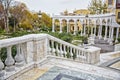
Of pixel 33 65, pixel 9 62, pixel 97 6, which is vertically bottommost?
pixel 33 65

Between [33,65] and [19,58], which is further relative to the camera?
[33,65]

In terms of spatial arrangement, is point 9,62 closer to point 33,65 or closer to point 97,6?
point 33,65

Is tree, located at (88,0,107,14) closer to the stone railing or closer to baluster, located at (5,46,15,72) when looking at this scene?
the stone railing

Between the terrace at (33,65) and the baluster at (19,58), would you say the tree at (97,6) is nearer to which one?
the terrace at (33,65)

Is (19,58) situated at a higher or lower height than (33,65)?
higher

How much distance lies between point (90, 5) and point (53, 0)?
7.66 meters

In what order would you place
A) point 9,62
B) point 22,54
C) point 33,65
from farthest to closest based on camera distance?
1. point 33,65
2. point 22,54
3. point 9,62

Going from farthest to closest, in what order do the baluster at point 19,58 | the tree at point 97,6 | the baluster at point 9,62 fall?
the tree at point 97,6, the baluster at point 19,58, the baluster at point 9,62

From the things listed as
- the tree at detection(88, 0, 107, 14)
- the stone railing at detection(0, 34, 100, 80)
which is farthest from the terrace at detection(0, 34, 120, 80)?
the tree at detection(88, 0, 107, 14)

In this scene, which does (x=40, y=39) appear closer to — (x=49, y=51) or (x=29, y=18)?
(x=49, y=51)

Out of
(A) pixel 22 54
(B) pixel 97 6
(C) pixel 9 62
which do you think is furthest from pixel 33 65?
(B) pixel 97 6

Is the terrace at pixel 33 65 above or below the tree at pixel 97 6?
below

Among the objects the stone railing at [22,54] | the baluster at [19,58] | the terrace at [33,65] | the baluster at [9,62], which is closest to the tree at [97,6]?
the stone railing at [22,54]

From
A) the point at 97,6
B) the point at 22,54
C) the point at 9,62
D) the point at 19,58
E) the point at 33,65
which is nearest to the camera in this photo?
the point at 9,62
